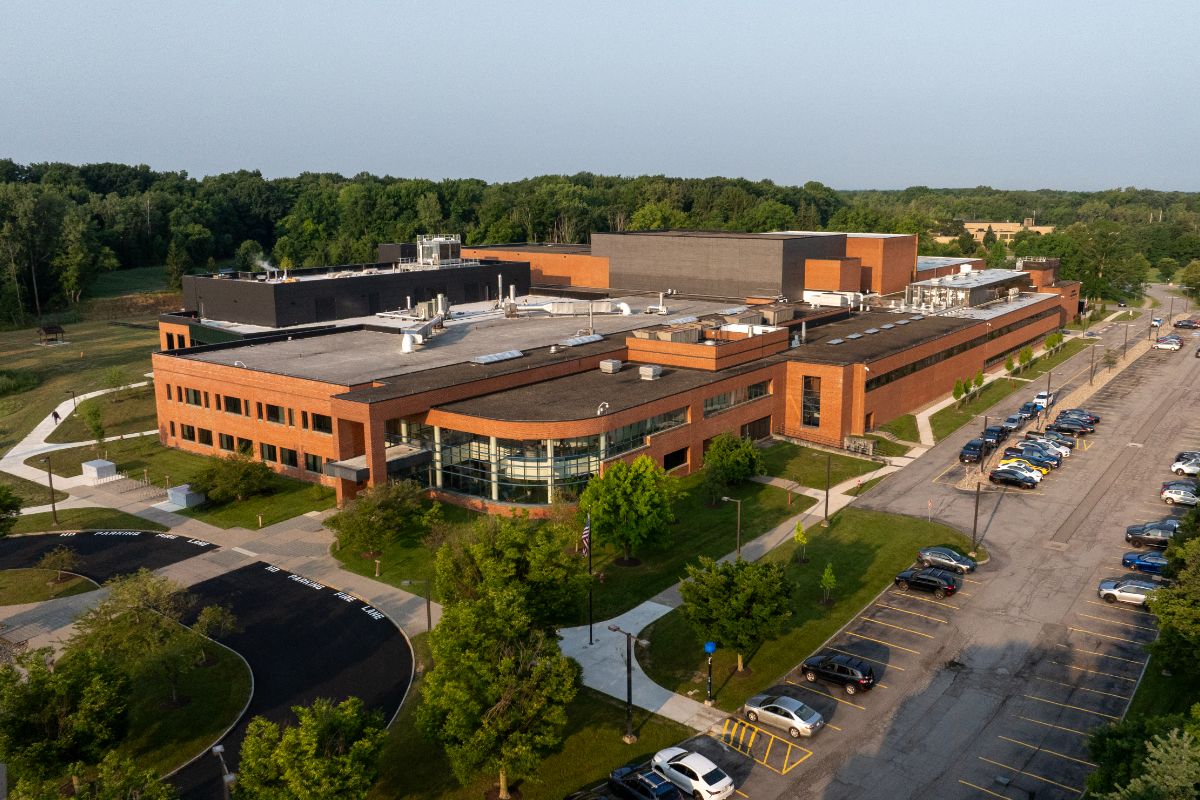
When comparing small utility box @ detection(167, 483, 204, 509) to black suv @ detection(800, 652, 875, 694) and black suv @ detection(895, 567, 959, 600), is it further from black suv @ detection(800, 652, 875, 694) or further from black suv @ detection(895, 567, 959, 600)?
black suv @ detection(895, 567, 959, 600)

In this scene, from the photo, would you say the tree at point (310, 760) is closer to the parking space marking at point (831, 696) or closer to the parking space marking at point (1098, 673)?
the parking space marking at point (831, 696)

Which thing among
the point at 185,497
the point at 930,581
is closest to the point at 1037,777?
the point at 930,581

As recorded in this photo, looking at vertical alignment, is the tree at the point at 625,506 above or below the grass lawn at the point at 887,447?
above

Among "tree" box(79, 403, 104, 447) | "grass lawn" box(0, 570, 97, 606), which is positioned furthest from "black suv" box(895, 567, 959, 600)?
"tree" box(79, 403, 104, 447)

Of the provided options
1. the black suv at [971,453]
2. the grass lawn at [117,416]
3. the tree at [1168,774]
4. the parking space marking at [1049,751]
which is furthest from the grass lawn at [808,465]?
the grass lawn at [117,416]

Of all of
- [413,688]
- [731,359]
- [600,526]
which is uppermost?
[731,359]

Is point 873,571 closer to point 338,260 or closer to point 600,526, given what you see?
point 600,526

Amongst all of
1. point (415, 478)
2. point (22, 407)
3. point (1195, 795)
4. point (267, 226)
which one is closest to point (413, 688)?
point (415, 478)
